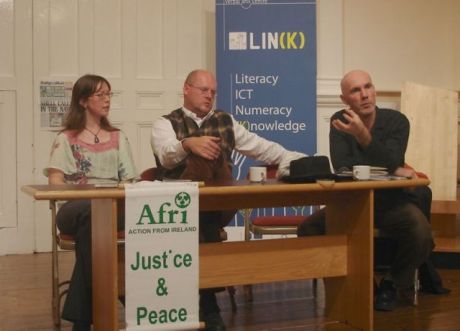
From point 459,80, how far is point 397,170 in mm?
2845

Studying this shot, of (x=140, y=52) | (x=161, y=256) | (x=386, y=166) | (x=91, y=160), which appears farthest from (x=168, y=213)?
(x=140, y=52)

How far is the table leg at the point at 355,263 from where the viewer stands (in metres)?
2.45

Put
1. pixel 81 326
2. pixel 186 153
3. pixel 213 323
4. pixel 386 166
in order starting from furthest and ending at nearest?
pixel 386 166 → pixel 186 153 → pixel 213 323 → pixel 81 326

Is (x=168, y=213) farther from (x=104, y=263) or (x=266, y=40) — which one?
(x=266, y=40)

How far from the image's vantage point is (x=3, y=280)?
359 centimetres

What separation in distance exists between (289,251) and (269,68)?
7.23ft

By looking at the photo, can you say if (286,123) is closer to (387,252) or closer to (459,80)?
(387,252)

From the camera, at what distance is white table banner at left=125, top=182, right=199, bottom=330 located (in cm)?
206

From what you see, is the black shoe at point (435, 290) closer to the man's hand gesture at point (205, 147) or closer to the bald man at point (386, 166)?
the bald man at point (386, 166)

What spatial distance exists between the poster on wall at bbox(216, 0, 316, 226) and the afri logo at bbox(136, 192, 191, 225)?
2246mm

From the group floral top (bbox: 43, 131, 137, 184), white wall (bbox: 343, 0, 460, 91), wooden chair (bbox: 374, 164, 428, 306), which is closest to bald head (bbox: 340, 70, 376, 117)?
wooden chair (bbox: 374, 164, 428, 306)

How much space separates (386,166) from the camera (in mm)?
2820

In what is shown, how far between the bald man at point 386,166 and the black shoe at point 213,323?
725mm

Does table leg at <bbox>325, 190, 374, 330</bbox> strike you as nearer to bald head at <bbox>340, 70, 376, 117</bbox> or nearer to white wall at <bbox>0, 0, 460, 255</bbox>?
bald head at <bbox>340, 70, 376, 117</bbox>
